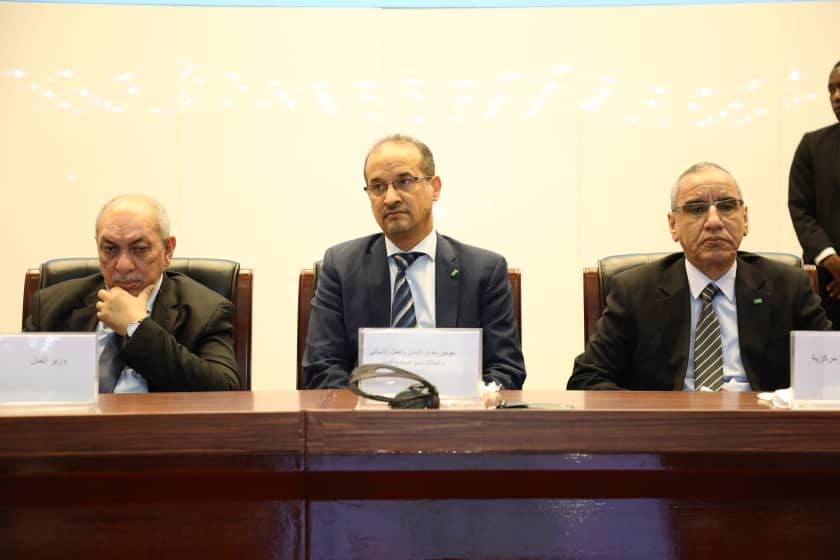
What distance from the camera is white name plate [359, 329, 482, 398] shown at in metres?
1.50

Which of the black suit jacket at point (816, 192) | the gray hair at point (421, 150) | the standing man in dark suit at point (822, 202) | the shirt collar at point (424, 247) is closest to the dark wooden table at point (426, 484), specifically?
the shirt collar at point (424, 247)

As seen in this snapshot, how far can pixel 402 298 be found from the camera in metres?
2.63

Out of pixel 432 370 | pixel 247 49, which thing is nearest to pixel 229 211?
pixel 247 49

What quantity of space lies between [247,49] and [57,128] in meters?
1.08

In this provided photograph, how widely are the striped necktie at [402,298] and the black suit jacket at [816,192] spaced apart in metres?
1.42

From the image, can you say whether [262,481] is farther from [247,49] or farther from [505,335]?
[247,49]

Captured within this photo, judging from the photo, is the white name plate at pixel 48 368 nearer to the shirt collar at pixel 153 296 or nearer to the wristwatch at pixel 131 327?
the wristwatch at pixel 131 327

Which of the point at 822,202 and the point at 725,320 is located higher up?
the point at 822,202

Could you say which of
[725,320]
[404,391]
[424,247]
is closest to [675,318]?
[725,320]

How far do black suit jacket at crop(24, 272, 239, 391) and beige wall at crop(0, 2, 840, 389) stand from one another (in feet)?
7.89

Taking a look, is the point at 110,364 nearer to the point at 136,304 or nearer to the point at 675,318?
the point at 136,304

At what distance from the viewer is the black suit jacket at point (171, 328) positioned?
2234 millimetres

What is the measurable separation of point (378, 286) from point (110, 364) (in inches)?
28.9

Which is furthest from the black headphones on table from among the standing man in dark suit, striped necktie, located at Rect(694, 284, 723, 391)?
the standing man in dark suit
